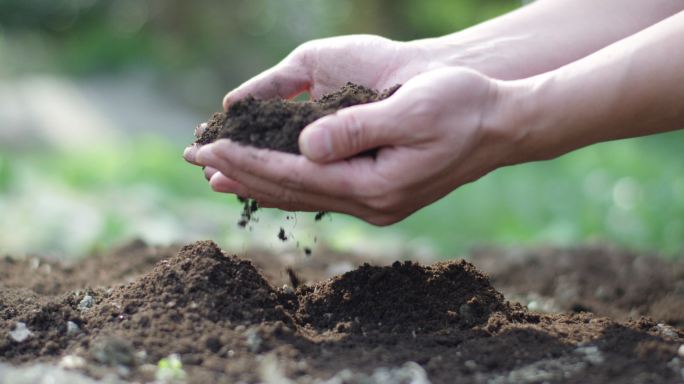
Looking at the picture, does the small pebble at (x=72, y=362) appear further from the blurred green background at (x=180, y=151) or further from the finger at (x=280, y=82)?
the blurred green background at (x=180, y=151)

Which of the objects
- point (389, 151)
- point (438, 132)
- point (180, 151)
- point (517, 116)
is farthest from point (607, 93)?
point (180, 151)

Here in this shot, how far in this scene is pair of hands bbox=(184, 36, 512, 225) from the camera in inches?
90.2

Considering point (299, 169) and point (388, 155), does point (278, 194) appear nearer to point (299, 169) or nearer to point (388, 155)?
point (299, 169)

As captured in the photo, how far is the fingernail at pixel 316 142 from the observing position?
7.46 ft

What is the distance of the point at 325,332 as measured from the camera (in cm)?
243

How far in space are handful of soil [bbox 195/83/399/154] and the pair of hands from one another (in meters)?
0.05

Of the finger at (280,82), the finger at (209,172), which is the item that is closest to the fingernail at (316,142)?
the finger at (209,172)

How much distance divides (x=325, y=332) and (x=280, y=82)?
3.72ft

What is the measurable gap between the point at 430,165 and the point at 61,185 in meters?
4.59

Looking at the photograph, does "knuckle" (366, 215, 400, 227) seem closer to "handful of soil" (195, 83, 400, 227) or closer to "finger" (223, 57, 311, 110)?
"handful of soil" (195, 83, 400, 227)

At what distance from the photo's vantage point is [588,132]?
97.3 inches

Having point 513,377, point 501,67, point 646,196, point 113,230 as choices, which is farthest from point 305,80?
point 646,196

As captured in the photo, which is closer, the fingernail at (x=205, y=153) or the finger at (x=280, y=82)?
the fingernail at (x=205, y=153)

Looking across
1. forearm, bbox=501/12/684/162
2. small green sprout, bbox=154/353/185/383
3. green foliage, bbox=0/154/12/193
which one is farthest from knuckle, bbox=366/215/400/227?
green foliage, bbox=0/154/12/193
